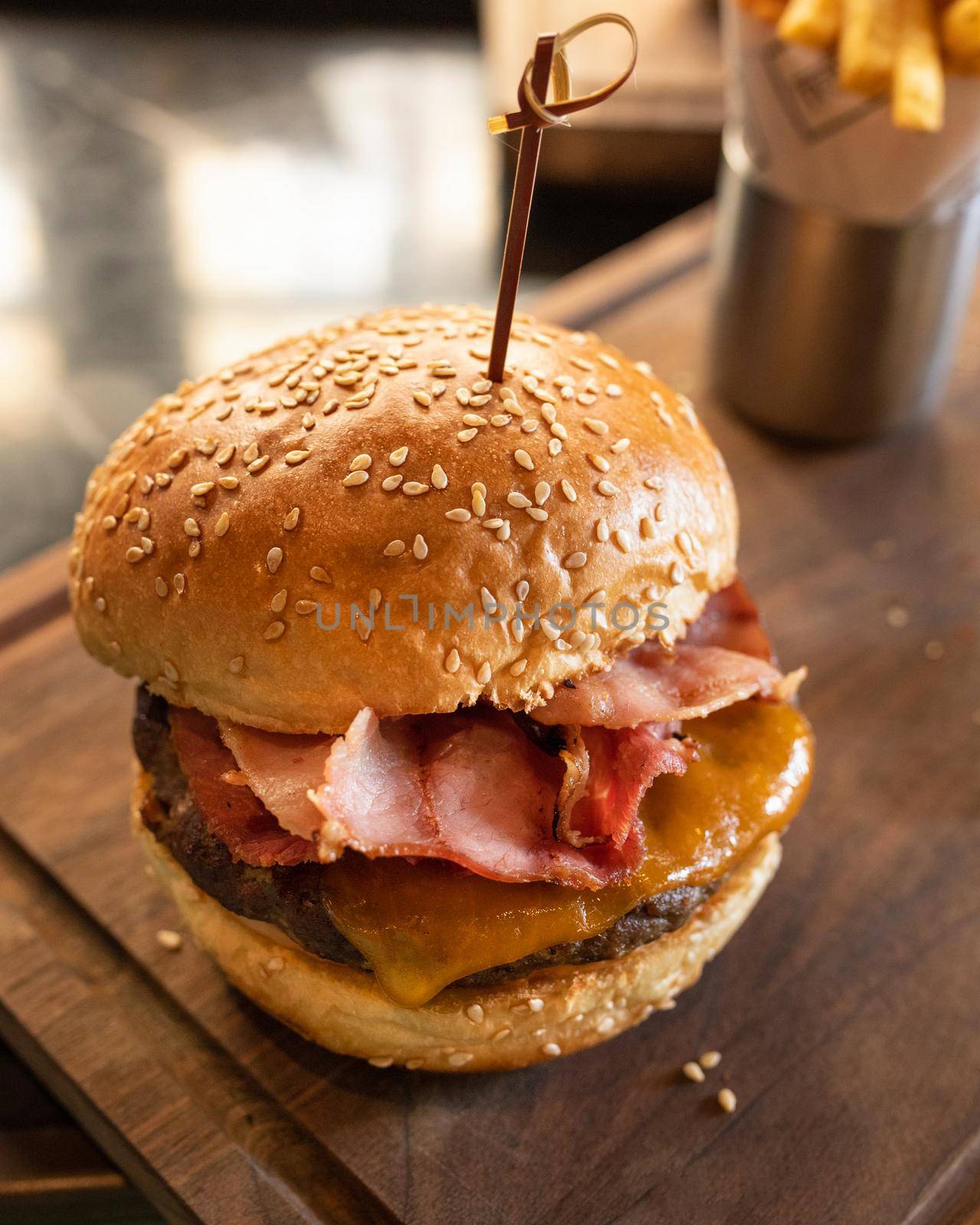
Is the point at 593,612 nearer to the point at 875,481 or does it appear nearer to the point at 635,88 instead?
the point at 875,481

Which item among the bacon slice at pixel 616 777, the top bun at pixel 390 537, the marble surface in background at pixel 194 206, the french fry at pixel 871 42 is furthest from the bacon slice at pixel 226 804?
the french fry at pixel 871 42

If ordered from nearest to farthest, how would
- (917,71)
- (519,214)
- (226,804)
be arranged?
(519,214), (226,804), (917,71)

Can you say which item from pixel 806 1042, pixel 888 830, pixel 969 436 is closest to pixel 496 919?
pixel 806 1042

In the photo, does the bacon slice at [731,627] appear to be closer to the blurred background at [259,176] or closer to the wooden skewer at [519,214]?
the wooden skewer at [519,214]

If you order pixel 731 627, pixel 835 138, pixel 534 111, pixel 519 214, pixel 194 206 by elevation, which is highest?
pixel 534 111

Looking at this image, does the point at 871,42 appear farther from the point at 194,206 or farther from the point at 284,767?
the point at 194,206

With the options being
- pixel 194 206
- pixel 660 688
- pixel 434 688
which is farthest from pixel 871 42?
pixel 194 206

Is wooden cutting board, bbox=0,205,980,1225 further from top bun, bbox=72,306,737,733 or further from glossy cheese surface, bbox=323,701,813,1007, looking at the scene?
top bun, bbox=72,306,737,733

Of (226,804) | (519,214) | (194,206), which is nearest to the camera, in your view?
(519,214)
